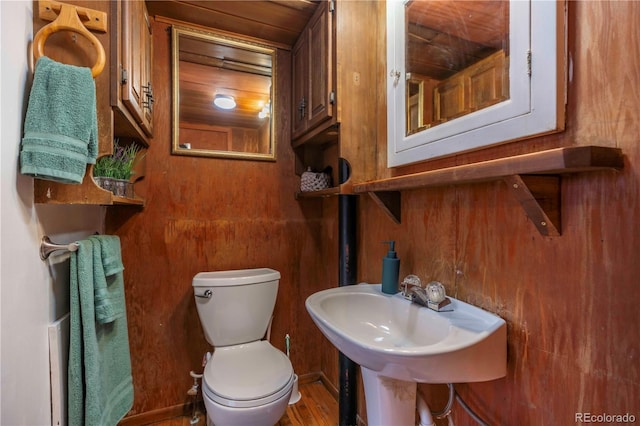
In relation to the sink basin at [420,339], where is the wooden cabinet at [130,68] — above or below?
above

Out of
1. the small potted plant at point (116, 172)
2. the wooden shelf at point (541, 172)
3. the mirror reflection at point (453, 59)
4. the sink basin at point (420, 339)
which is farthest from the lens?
the small potted plant at point (116, 172)

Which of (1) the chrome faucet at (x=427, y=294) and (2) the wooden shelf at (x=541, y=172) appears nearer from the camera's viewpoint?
(2) the wooden shelf at (x=541, y=172)

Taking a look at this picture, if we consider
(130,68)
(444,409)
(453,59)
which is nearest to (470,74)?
(453,59)

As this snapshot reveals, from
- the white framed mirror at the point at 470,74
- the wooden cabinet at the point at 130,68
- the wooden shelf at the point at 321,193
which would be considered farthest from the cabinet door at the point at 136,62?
the white framed mirror at the point at 470,74

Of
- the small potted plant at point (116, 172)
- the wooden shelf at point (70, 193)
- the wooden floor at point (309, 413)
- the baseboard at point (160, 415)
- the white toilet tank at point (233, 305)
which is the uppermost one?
the small potted plant at point (116, 172)

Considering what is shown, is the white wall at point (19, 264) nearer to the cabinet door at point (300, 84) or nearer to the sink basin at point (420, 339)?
the sink basin at point (420, 339)

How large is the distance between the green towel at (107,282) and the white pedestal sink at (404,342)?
750mm

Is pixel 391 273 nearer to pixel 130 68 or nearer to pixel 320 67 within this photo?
pixel 320 67

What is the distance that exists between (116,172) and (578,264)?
62.9 inches

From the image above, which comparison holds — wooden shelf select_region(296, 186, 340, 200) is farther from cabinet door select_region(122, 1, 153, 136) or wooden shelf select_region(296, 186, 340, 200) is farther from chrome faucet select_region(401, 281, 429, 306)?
cabinet door select_region(122, 1, 153, 136)

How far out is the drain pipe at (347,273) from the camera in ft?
4.94

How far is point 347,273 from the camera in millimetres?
1530

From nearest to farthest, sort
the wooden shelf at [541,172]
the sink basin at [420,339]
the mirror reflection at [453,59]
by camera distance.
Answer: the wooden shelf at [541,172]
the sink basin at [420,339]
the mirror reflection at [453,59]

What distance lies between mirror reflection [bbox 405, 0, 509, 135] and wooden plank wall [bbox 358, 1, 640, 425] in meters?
0.17
